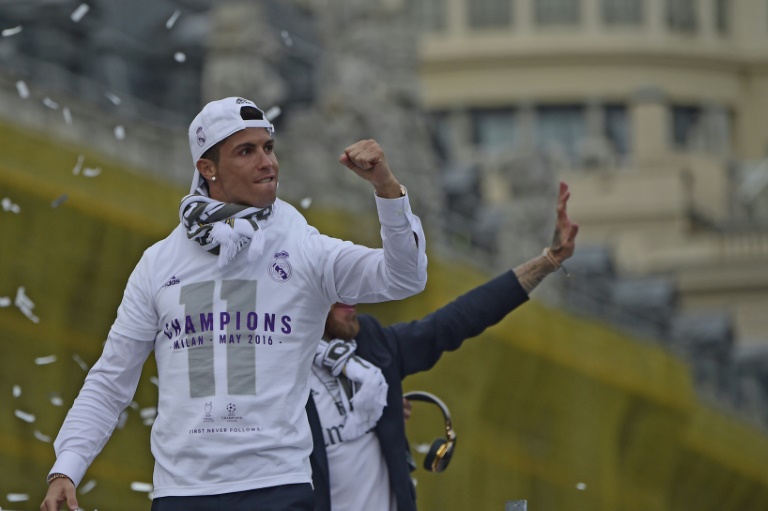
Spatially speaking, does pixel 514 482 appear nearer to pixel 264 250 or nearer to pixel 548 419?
pixel 548 419

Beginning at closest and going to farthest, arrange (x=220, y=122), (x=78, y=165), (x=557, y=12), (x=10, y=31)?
(x=220, y=122), (x=78, y=165), (x=10, y=31), (x=557, y=12)

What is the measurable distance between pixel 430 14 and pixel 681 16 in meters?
7.35

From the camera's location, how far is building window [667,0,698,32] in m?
61.7

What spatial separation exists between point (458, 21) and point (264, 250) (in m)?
55.2

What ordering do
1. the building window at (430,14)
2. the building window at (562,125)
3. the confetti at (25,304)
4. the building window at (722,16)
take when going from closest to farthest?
the confetti at (25,304) → the building window at (562,125) → the building window at (430,14) → the building window at (722,16)

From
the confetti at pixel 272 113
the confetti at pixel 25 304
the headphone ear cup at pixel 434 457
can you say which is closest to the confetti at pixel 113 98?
the confetti at pixel 272 113

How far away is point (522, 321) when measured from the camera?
715 inches

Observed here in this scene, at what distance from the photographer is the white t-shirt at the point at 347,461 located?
6.47 metres

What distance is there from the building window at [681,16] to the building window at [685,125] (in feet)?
8.29

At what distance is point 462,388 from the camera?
54.5ft

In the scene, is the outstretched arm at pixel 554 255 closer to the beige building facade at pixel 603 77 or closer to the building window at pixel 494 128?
the beige building facade at pixel 603 77

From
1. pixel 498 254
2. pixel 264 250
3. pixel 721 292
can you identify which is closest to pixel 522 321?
pixel 498 254

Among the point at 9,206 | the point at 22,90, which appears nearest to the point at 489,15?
the point at 22,90

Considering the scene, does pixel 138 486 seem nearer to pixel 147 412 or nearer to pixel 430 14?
pixel 147 412
